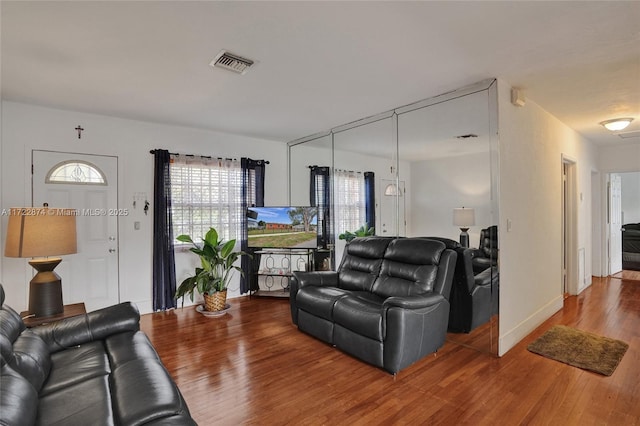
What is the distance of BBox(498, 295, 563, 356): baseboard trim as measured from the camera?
2944 mm

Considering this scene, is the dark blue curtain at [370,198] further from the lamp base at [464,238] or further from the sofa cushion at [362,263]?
the lamp base at [464,238]

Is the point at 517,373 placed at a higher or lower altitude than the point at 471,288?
lower

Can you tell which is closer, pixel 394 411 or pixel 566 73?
pixel 394 411

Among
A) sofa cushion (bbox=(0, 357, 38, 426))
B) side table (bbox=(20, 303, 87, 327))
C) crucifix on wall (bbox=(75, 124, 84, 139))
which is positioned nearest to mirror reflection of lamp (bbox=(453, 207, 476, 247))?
sofa cushion (bbox=(0, 357, 38, 426))

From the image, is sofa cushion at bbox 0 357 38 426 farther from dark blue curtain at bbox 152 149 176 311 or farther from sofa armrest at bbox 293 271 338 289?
dark blue curtain at bbox 152 149 176 311

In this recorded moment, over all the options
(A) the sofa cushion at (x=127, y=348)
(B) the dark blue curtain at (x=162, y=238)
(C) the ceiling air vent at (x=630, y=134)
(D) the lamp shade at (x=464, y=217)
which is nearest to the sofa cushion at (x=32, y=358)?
(A) the sofa cushion at (x=127, y=348)

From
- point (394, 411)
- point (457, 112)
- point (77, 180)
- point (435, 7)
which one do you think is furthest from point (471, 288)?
point (77, 180)

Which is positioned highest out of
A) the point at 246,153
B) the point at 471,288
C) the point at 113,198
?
the point at 246,153

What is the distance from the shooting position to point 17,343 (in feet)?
5.82

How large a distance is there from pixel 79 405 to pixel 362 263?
271 cm

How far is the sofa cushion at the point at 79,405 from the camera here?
1.33 metres

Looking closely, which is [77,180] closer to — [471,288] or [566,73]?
[471,288]

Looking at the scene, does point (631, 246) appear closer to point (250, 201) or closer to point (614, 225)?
point (614, 225)

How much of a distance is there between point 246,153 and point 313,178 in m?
1.12
